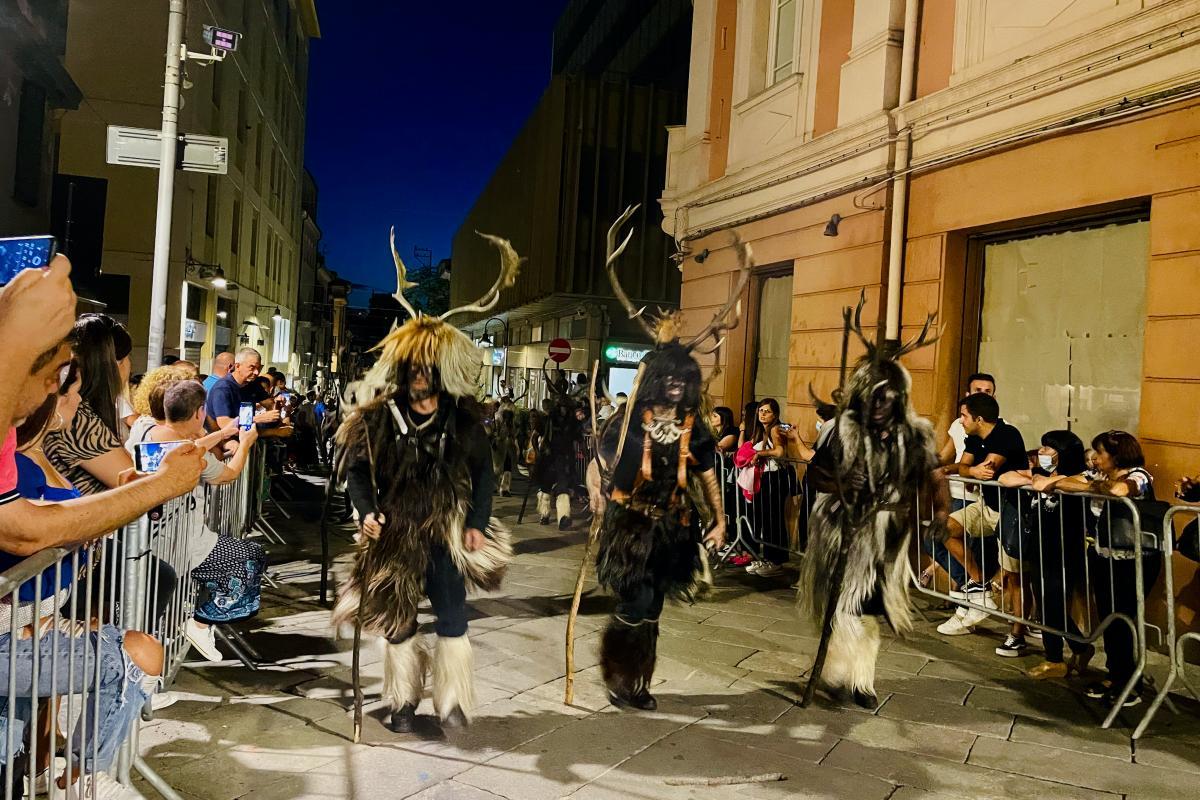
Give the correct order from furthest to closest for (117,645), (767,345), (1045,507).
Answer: (767,345) → (1045,507) → (117,645)

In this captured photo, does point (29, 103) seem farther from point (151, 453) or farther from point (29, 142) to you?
point (151, 453)

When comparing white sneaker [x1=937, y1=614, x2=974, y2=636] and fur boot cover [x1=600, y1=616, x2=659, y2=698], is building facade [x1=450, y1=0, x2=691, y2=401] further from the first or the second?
fur boot cover [x1=600, y1=616, x2=659, y2=698]

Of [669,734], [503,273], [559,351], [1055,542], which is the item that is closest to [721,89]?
[559,351]

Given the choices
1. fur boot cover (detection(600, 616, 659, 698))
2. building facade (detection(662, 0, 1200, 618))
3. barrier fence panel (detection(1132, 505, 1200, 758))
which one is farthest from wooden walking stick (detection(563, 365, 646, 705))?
barrier fence panel (detection(1132, 505, 1200, 758))

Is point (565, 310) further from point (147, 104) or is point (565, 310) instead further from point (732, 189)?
point (732, 189)

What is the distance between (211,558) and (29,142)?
13681 millimetres

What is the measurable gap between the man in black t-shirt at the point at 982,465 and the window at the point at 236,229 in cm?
2275

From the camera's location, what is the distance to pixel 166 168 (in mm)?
8445

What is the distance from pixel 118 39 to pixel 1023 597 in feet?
71.3

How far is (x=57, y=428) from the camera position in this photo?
3.30m

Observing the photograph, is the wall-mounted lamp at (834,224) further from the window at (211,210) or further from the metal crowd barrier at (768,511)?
the window at (211,210)

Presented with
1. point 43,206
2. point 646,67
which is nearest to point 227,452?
point 43,206

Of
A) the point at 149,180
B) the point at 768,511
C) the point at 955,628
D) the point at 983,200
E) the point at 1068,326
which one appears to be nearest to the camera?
the point at 955,628

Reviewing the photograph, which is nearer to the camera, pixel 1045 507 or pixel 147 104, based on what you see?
pixel 1045 507
